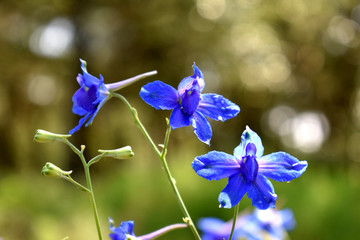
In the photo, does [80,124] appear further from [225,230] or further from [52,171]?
[225,230]

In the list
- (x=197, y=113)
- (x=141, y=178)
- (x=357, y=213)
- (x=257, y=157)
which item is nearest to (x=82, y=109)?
(x=197, y=113)

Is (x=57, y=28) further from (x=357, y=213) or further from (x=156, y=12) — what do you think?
(x=357, y=213)

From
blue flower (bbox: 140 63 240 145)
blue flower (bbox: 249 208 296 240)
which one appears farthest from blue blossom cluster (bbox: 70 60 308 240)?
blue flower (bbox: 249 208 296 240)

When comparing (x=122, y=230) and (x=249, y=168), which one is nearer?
(x=249, y=168)

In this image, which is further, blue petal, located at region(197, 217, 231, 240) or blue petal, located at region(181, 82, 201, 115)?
blue petal, located at region(197, 217, 231, 240)

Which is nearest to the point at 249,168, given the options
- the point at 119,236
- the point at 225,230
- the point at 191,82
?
the point at 191,82

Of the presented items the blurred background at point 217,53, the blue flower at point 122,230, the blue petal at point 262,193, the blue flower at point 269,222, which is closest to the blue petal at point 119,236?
the blue flower at point 122,230

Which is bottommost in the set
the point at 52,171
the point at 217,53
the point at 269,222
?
the point at 217,53

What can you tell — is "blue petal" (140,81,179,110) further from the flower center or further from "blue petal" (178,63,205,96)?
the flower center
